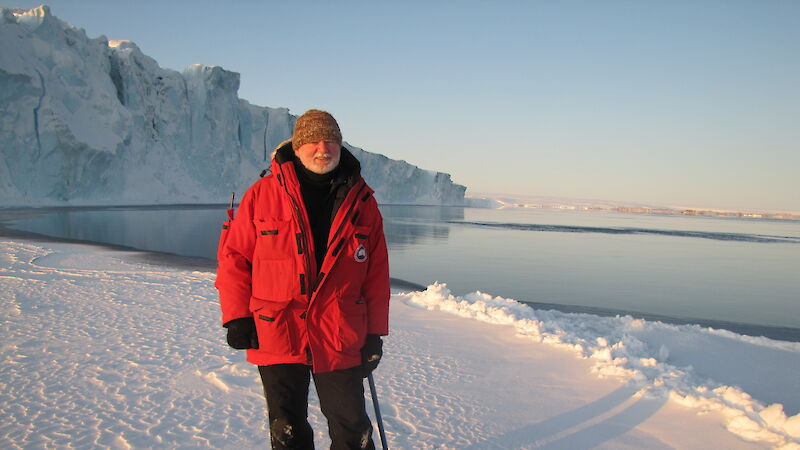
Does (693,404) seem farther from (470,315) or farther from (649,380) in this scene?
(470,315)

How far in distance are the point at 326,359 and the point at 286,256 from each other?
0.44 metres

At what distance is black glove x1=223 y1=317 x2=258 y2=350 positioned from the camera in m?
1.88

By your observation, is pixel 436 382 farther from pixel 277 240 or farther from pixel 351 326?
pixel 277 240

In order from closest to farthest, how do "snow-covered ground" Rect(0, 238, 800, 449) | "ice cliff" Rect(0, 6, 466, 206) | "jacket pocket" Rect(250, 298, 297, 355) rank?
"jacket pocket" Rect(250, 298, 297, 355), "snow-covered ground" Rect(0, 238, 800, 449), "ice cliff" Rect(0, 6, 466, 206)

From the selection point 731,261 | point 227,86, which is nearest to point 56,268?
point 731,261

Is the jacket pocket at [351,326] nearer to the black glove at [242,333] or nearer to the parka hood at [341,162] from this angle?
the black glove at [242,333]

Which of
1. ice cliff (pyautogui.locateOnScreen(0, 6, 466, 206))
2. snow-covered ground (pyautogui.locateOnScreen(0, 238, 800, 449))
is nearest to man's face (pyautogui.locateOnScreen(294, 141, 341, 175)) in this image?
snow-covered ground (pyautogui.locateOnScreen(0, 238, 800, 449))

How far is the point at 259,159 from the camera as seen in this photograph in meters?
55.6

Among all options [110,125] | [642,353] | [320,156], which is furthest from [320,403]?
[110,125]

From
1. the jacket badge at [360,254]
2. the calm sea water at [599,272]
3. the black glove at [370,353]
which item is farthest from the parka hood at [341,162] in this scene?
the calm sea water at [599,272]

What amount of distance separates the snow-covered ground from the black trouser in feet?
2.85

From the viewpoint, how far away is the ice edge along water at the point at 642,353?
10.4ft

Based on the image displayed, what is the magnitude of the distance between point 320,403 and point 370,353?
0.92 feet

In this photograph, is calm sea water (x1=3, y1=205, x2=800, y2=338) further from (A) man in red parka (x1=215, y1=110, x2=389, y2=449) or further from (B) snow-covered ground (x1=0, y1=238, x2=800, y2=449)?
(A) man in red parka (x1=215, y1=110, x2=389, y2=449)
